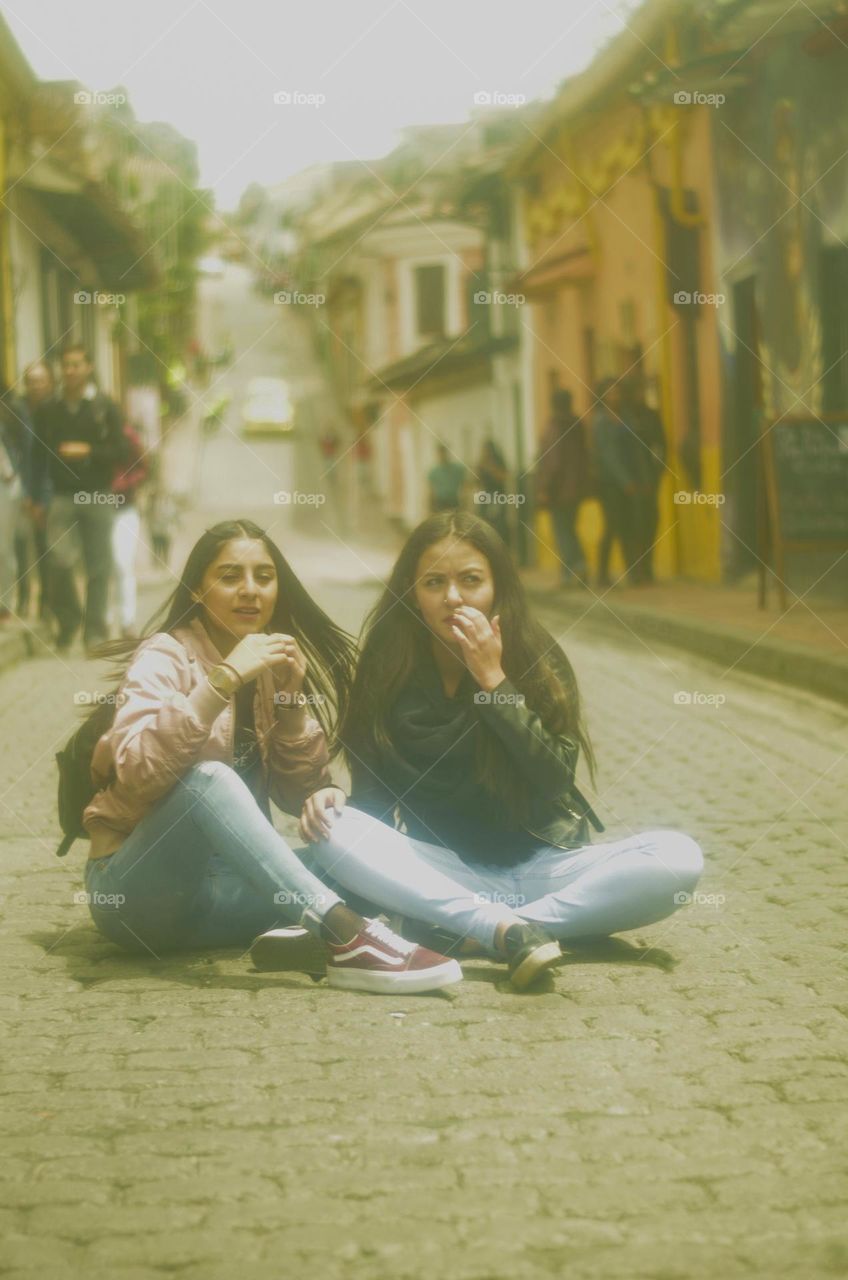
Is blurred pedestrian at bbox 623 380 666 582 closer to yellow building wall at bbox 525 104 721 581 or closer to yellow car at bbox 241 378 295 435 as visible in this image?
yellow building wall at bbox 525 104 721 581

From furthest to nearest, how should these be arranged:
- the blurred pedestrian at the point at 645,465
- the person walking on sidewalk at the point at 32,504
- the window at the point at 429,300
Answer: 1. the window at the point at 429,300
2. the blurred pedestrian at the point at 645,465
3. the person walking on sidewalk at the point at 32,504

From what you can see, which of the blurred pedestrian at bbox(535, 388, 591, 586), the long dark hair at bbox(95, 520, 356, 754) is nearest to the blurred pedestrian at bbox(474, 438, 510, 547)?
the blurred pedestrian at bbox(535, 388, 591, 586)

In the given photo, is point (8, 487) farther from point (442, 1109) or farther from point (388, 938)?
point (442, 1109)

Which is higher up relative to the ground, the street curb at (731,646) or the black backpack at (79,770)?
the black backpack at (79,770)

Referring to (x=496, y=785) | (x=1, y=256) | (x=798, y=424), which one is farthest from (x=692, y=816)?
(x=1, y=256)

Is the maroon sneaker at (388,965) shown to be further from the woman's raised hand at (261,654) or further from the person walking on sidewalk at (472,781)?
the woman's raised hand at (261,654)

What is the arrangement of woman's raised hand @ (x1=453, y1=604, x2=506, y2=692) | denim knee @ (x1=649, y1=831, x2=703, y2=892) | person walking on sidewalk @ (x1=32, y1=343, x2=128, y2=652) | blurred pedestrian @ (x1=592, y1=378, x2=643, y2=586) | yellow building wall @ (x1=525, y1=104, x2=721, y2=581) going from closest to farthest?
1. woman's raised hand @ (x1=453, y1=604, x2=506, y2=692)
2. denim knee @ (x1=649, y1=831, x2=703, y2=892)
3. person walking on sidewalk @ (x1=32, y1=343, x2=128, y2=652)
4. blurred pedestrian @ (x1=592, y1=378, x2=643, y2=586)
5. yellow building wall @ (x1=525, y1=104, x2=721, y2=581)

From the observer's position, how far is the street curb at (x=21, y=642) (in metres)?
12.2

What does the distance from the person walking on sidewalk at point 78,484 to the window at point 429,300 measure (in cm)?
3679

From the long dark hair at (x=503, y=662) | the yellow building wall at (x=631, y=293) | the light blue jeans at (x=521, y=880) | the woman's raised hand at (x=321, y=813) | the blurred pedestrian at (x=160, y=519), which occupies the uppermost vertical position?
the yellow building wall at (x=631, y=293)

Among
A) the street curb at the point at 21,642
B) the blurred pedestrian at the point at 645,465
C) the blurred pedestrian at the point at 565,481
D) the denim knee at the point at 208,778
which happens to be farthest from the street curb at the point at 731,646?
the denim knee at the point at 208,778

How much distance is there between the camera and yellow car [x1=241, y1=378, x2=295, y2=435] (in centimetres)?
6150

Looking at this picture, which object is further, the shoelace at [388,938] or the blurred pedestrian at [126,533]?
the blurred pedestrian at [126,533]

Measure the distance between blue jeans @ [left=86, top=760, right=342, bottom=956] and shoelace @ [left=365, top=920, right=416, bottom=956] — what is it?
11cm
